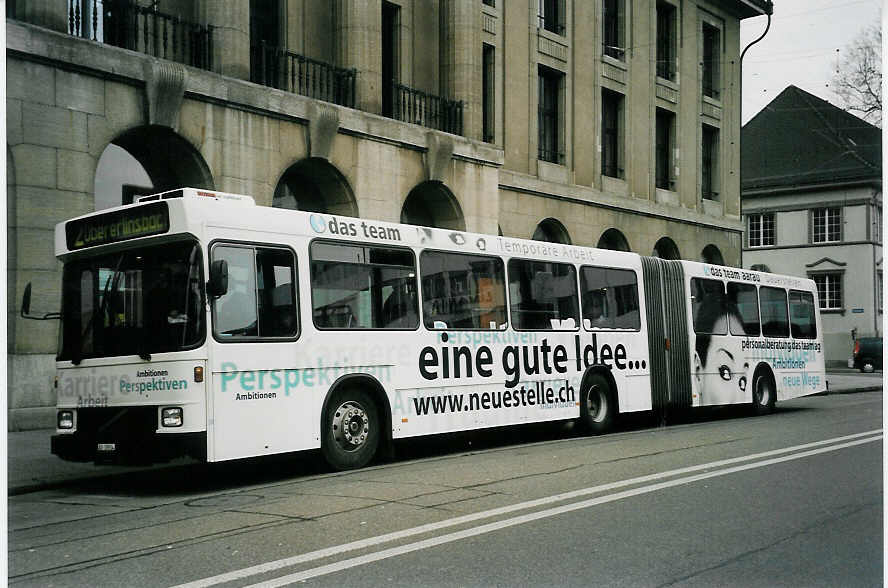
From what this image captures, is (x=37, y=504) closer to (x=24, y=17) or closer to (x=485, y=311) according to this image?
(x=485, y=311)

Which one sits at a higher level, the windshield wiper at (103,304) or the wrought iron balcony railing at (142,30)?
the wrought iron balcony railing at (142,30)

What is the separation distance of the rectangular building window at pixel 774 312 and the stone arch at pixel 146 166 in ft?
37.3

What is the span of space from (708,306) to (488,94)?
9599mm

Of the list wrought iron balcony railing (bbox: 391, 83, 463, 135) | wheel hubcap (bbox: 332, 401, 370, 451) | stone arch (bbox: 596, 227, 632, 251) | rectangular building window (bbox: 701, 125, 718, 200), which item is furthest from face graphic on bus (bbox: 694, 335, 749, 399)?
rectangular building window (bbox: 701, 125, 718, 200)

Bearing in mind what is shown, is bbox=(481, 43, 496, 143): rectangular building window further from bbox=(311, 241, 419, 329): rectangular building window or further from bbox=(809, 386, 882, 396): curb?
bbox=(311, 241, 419, 329): rectangular building window

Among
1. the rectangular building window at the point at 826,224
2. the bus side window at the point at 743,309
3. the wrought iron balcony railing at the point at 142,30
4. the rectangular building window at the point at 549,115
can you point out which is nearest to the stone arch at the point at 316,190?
the wrought iron balcony railing at the point at 142,30

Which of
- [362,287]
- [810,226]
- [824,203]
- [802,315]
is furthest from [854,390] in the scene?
[362,287]

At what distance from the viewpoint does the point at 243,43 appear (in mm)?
19422

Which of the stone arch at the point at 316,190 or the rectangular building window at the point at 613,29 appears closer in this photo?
the stone arch at the point at 316,190

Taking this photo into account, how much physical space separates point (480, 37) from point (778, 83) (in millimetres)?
15162

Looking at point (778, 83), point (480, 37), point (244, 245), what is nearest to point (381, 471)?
point (244, 245)

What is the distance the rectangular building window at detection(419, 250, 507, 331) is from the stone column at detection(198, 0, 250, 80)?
24.6 feet

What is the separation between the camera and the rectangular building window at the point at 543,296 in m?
15.2

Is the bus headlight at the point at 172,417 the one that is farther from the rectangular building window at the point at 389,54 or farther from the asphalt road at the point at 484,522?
the rectangular building window at the point at 389,54
